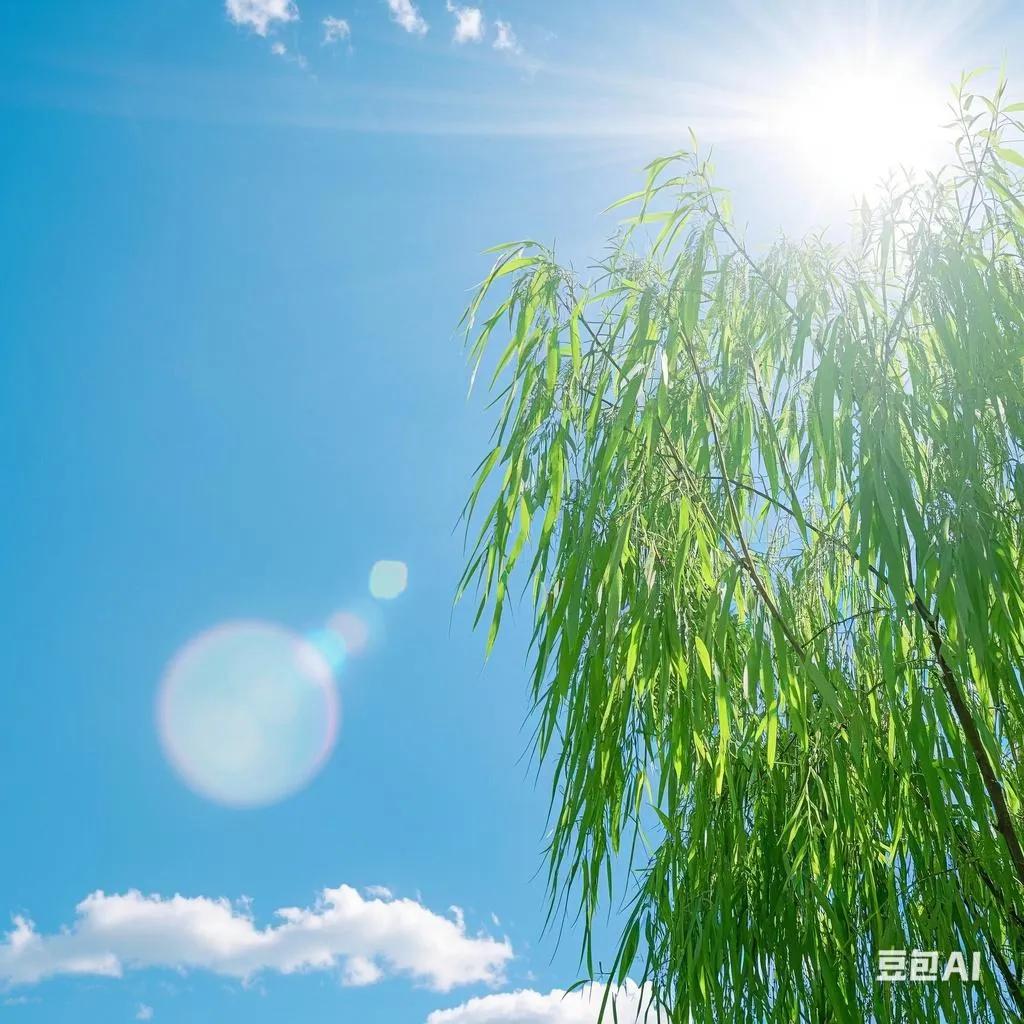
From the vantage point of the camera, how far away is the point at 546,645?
216 cm

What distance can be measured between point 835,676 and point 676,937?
648mm

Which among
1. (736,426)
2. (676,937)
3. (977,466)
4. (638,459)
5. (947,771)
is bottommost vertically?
(676,937)

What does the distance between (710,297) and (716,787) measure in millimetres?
1084

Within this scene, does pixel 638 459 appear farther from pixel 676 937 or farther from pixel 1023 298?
pixel 676 937

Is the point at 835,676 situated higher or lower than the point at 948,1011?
higher

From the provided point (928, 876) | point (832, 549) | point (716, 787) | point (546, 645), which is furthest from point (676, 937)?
point (832, 549)

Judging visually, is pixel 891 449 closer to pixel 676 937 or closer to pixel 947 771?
pixel 947 771

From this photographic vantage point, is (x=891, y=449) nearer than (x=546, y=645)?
Yes

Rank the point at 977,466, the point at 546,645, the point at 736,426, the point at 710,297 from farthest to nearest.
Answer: the point at 736,426, the point at 710,297, the point at 546,645, the point at 977,466

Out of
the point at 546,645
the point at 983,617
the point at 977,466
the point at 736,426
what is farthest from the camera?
the point at 736,426

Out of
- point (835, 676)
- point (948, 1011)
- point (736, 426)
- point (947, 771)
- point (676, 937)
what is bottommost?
point (948, 1011)

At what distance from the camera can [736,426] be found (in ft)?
8.22

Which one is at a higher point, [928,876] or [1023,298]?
[1023,298]

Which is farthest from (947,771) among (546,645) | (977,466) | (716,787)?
(546,645)
